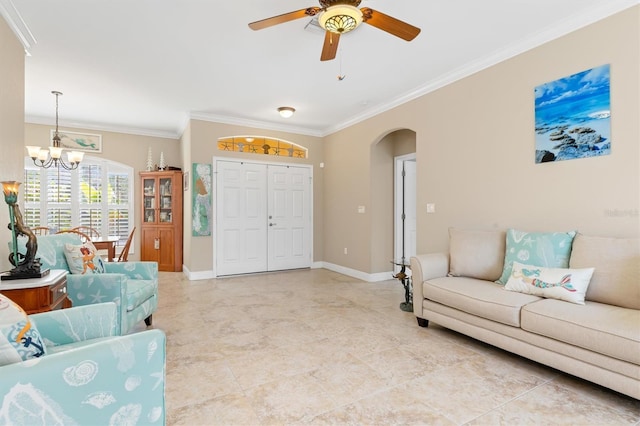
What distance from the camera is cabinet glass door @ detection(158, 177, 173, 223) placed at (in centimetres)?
620

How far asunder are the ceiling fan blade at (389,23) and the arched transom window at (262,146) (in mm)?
3974

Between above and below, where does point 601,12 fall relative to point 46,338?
above

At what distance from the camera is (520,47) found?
3146mm

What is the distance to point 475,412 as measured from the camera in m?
1.84

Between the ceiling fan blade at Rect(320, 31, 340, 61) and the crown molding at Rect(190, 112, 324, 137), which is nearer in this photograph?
the ceiling fan blade at Rect(320, 31, 340, 61)

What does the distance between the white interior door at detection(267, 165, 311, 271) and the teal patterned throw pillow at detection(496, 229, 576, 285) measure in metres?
3.93

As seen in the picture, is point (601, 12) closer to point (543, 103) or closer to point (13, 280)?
point (543, 103)

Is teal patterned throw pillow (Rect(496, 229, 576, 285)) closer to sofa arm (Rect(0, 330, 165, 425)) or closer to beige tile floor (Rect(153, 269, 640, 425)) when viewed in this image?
beige tile floor (Rect(153, 269, 640, 425))

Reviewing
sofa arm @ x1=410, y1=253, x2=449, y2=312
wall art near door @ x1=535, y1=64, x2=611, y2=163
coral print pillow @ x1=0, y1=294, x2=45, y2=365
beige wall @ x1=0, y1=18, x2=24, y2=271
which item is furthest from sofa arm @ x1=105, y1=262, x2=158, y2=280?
wall art near door @ x1=535, y1=64, x2=611, y2=163

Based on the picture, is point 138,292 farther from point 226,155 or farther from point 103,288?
point 226,155

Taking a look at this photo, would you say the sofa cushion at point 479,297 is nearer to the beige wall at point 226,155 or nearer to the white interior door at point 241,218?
the white interior door at point 241,218

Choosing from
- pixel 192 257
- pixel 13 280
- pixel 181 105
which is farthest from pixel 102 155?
pixel 13 280

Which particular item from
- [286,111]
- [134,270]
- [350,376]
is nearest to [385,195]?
[286,111]

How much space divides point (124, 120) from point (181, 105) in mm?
1609
